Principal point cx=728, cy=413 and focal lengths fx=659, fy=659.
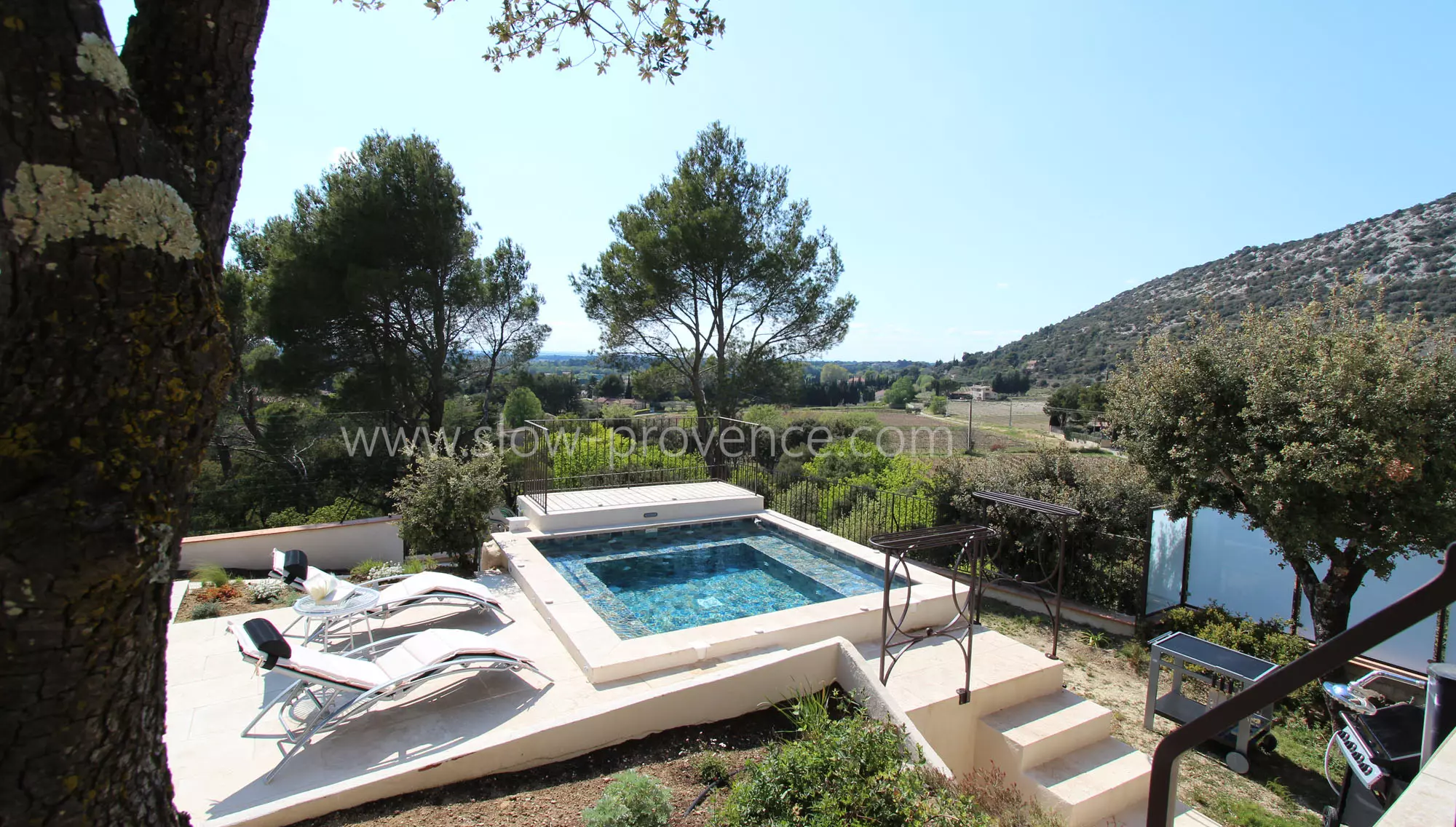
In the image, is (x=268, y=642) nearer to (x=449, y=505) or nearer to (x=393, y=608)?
(x=393, y=608)

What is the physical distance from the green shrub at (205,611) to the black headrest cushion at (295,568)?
109 centimetres

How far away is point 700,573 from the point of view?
819 centimetres

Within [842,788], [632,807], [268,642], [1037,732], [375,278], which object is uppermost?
[375,278]

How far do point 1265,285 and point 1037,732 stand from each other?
33481mm

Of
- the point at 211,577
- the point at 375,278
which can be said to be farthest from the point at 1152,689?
the point at 375,278

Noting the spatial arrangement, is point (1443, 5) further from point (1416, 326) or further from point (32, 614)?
point (32, 614)

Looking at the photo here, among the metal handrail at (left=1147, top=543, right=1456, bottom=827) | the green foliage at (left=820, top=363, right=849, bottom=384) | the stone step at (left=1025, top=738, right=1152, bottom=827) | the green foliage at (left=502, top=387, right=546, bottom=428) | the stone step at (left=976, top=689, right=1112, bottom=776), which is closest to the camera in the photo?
the metal handrail at (left=1147, top=543, right=1456, bottom=827)

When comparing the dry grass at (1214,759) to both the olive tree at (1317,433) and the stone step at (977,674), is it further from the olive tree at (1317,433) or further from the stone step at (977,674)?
the olive tree at (1317,433)

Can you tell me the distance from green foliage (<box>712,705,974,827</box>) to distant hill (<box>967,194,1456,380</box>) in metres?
7.80

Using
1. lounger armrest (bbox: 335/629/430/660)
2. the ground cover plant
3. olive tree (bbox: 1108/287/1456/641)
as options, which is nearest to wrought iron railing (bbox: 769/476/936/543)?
olive tree (bbox: 1108/287/1456/641)

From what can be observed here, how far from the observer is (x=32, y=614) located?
4.01 feet

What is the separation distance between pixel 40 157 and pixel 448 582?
17.2 feet

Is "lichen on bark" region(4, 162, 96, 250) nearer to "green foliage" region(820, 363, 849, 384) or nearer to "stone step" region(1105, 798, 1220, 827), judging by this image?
"stone step" region(1105, 798, 1220, 827)

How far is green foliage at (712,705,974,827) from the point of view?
8.31 ft
